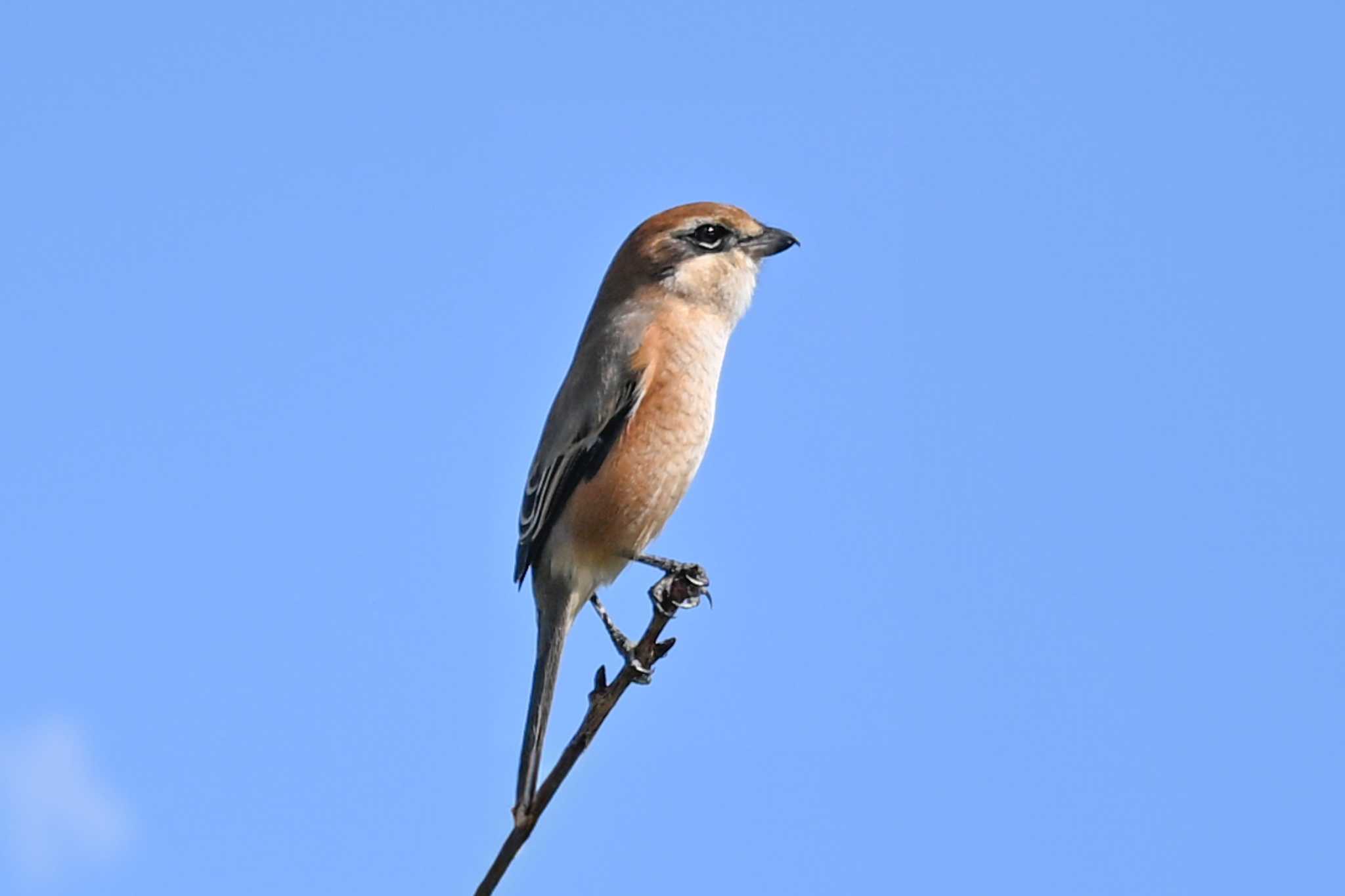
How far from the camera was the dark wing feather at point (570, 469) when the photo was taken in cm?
536

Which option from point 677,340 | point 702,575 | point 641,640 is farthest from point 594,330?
point 641,640

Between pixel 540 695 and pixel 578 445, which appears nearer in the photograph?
pixel 540 695

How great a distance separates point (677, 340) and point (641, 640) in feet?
6.52

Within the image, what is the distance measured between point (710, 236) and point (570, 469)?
1.06 meters

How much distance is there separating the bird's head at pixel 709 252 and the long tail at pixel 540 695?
4.37ft

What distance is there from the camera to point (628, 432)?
211 inches

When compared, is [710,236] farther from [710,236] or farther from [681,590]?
[681,590]

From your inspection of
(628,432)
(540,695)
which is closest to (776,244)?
(628,432)

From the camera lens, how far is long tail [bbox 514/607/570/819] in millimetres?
4355

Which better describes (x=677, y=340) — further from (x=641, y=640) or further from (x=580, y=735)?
(x=580, y=735)

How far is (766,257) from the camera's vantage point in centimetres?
583

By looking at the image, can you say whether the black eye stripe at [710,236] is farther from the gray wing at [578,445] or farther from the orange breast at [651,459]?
the gray wing at [578,445]

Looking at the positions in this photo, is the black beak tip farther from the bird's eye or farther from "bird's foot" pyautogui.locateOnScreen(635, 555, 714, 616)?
"bird's foot" pyautogui.locateOnScreen(635, 555, 714, 616)

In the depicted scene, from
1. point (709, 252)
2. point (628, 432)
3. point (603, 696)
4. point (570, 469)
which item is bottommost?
point (603, 696)
